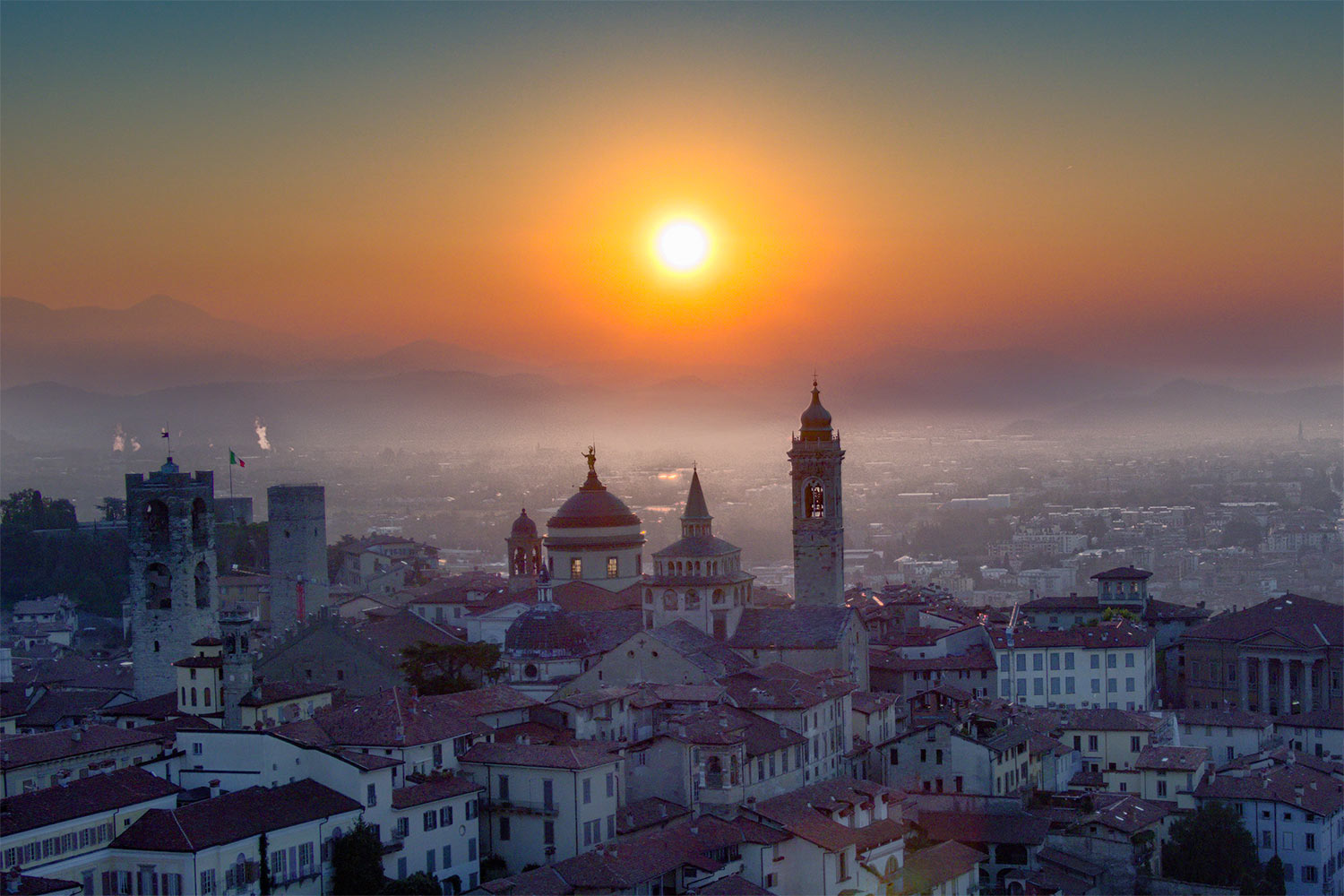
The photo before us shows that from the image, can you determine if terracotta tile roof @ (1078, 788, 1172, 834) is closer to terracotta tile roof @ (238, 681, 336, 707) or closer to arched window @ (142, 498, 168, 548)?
terracotta tile roof @ (238, 681, 336, 707)

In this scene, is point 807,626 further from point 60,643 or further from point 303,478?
point 303,478

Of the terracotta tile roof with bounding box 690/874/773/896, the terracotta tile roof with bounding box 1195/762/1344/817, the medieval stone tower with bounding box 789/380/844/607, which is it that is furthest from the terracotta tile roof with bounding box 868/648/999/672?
the terracotta tile roof with bounding box 690/874/773/896

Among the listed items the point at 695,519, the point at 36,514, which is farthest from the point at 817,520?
the point at 36,514

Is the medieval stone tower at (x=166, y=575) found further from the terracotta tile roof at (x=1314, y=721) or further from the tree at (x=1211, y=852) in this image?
the terracotta tile roof at (x=1314, y=721)

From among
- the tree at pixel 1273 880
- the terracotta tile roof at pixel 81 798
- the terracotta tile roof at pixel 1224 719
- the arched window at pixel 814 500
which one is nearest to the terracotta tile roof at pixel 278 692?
the terracotta tile roof at pixel 81 798

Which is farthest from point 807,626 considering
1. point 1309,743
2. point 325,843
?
point 325,843

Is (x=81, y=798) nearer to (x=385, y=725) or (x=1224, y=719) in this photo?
(x=385, y=725)
